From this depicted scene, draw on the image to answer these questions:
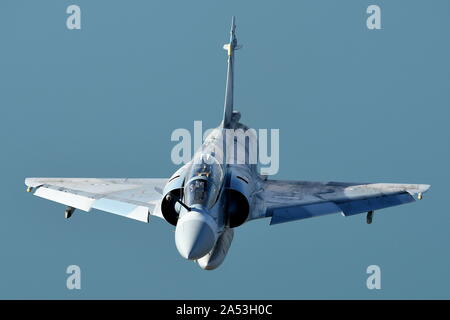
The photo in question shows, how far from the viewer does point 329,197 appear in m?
31.5

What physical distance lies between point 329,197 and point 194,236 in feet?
22.6

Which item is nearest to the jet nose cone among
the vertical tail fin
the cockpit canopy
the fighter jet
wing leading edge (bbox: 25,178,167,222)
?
the fighter jet

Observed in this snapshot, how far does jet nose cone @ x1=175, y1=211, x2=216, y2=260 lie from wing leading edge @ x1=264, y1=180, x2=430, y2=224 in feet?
12.8

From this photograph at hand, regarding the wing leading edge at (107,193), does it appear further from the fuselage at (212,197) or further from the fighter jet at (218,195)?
the fuselage at (212,197)

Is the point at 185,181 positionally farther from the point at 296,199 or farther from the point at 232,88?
the point at 232,88

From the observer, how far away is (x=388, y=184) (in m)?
32.3

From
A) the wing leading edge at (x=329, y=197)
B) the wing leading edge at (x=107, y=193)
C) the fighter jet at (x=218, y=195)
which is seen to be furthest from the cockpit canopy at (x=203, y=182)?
the wing leading edge at (x=329, y=197)

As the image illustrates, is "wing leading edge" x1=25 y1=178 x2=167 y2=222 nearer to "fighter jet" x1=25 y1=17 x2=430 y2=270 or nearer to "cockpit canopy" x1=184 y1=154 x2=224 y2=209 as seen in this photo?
"fighter jet" x1=25 y1=17 x2=430 y2=270

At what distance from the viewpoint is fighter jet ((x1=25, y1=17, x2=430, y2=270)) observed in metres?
27.2

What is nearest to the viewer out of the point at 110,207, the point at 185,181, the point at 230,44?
the point at 185,181

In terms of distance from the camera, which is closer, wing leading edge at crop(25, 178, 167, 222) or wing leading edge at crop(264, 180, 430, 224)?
wing leading edge at crop(25, 178, 167, 222)

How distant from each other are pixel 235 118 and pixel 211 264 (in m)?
7.54

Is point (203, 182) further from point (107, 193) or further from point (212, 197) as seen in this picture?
point (107, 193)

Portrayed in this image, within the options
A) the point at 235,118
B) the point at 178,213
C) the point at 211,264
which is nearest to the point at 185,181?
the point at 178,213
